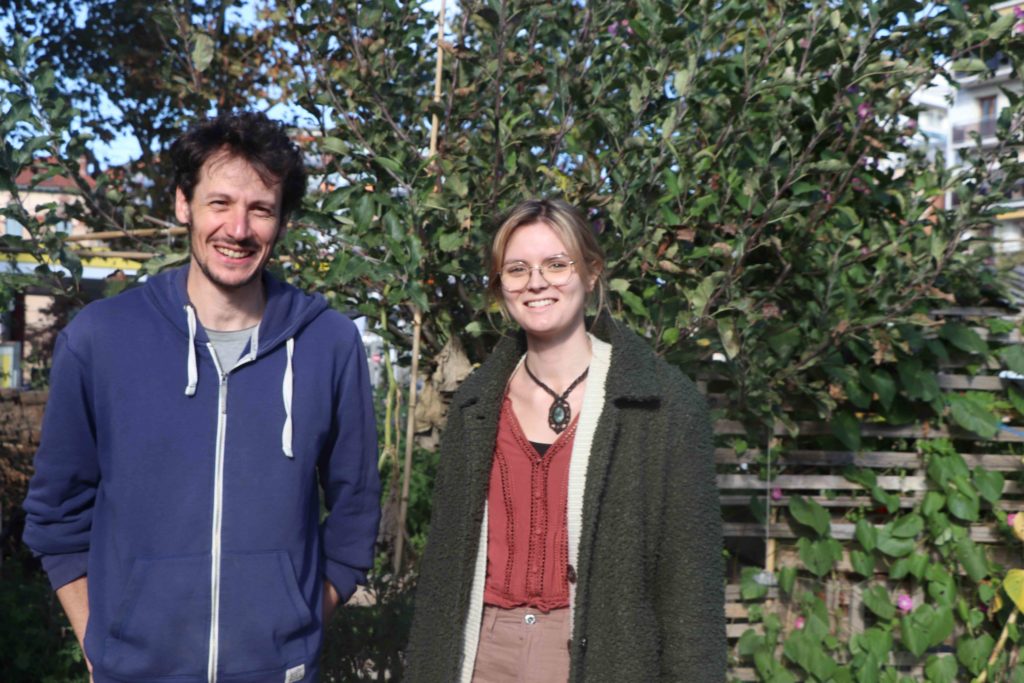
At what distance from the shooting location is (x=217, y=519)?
2076 millimetres

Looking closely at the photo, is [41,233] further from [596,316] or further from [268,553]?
[596,316]

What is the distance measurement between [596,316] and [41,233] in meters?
1.68

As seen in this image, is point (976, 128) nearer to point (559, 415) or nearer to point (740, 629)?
point (740, 629)

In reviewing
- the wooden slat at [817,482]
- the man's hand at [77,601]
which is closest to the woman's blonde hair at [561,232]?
the man's hand at [77,601]

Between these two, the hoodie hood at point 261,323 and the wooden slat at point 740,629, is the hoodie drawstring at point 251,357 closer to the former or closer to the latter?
the hoodie hood at point 261,323

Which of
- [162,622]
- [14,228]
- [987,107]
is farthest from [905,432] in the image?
[987,107]

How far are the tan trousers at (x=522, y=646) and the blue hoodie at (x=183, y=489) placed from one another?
14.9 inches

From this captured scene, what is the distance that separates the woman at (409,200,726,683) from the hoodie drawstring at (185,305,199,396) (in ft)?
2.05

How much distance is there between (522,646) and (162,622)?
0.75 m

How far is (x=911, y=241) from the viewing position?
3926mm

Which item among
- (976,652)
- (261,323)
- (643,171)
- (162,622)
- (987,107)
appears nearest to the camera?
(162,622)

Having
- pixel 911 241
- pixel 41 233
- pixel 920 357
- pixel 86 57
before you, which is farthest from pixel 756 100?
pixel 86 57

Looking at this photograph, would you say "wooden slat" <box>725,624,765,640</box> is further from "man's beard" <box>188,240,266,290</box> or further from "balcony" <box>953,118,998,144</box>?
"balcony" <box>953,118,998,144</box>

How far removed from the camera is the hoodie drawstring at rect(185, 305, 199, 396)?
2111 mm
